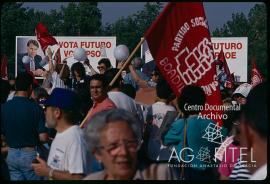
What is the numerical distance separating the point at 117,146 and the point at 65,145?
1.60 m

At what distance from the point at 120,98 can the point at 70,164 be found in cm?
225

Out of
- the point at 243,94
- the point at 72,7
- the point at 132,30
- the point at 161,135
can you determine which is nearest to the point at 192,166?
the point at 161,135

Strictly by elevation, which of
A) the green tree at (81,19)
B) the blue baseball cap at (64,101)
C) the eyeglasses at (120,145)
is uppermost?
the green tree at (81,19)

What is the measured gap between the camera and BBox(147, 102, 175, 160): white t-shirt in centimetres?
792

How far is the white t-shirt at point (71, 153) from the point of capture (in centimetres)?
565

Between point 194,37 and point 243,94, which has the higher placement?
point 194,37

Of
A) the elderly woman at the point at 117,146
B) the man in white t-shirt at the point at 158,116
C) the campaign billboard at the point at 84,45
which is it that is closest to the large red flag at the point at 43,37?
the man in white t-shirt at the point at 158,116

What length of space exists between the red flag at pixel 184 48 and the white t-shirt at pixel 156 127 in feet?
1.45

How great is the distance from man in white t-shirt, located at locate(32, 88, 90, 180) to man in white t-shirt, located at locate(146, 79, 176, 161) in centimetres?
194

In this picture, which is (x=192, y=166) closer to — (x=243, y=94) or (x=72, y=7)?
(x=243, y=94)

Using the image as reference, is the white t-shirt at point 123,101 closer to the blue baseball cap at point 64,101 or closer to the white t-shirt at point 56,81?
the blue baseball cap at point 64,101

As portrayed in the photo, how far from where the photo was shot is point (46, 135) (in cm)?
785

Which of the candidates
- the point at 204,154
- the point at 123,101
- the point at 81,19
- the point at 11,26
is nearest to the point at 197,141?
the point at 204,154

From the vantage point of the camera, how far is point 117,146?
422cm
